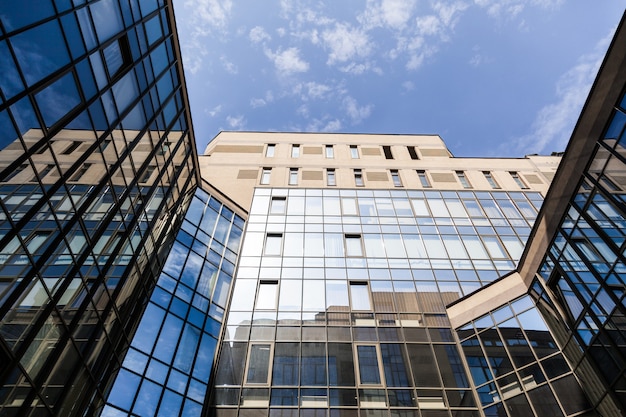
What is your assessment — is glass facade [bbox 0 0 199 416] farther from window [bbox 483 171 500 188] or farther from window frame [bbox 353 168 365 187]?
window [bbox 483 171 500 188]

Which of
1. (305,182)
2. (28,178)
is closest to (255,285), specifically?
(305,182)

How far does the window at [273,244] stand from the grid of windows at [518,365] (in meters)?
12.7

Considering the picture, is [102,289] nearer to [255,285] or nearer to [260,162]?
[255,285]

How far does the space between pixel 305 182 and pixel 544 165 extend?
81.6 feet

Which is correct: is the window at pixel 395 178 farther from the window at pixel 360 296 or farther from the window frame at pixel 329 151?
the window at pixel 360 296

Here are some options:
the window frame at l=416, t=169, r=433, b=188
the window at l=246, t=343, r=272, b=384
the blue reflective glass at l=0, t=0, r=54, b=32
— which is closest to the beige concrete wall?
the window frame at l=416, t=169, r=433, b=188

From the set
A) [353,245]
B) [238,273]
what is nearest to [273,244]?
[238,273]

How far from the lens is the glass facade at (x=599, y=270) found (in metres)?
12.9

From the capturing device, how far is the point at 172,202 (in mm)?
19953

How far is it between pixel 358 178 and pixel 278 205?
872 cm

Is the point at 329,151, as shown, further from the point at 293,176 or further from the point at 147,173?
the point at 147,173

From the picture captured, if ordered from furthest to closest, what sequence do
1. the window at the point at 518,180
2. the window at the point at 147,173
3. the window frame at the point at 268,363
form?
1. the window at the point at 518,180
2. the window frame at the point at 268,363
3. the window at the point at 147,173

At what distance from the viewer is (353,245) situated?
2720 centimetres

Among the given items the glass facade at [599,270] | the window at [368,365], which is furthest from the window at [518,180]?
the window at [368,365]
